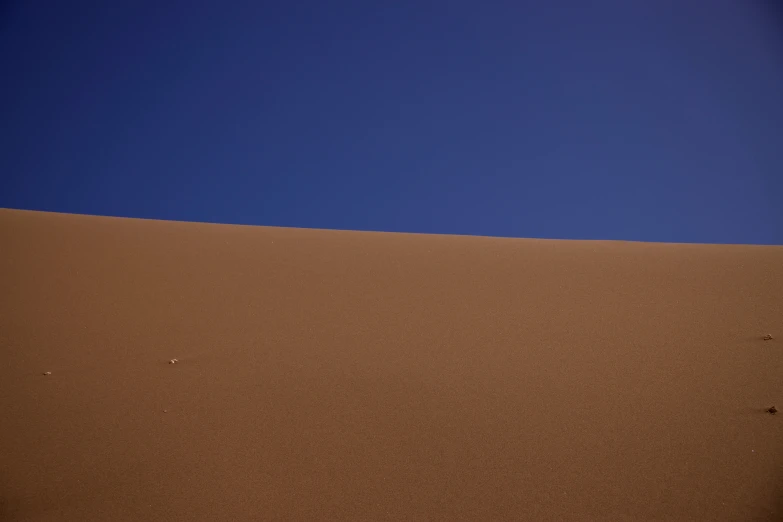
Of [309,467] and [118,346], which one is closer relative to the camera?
[309,467]

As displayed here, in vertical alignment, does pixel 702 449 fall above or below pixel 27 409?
below

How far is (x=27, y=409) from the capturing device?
343 centimetres

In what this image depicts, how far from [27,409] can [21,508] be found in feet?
3.09

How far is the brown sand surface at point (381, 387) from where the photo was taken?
2.86m

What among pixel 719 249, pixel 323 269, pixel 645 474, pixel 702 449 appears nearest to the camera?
pixel 645 474

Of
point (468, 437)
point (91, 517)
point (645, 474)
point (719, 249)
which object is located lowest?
point (91, 517)

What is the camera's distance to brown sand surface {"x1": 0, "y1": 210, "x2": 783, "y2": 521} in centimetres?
286

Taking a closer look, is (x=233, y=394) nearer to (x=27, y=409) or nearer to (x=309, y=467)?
(x=309, y=467)

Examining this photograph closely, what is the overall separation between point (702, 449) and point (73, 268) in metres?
6.02

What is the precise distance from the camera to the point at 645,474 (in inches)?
118

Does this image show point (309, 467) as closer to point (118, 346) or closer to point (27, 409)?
point (27, 409)

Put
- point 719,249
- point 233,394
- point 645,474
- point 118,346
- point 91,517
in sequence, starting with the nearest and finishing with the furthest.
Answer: point 91,517 < point 645,474 < point 233,394 < point 118,346 < point 719,249

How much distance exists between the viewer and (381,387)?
382 cm

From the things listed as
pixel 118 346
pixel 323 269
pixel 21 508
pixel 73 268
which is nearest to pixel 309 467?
pixel 21 508
